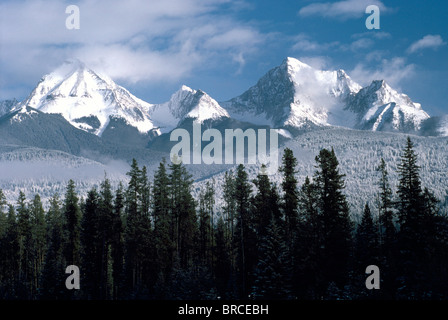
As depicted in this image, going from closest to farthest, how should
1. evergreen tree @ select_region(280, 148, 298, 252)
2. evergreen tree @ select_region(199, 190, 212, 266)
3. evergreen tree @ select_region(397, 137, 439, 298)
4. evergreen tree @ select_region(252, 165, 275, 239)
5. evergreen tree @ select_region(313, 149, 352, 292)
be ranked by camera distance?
evergreen tree @ select_region(397, 137, 439, 298)
evergreen tree @ select_region(313, 149, 352, 292)
evergreen tree @ select_region(252, 165, 275, 239)
evergreen tree @ select_region(280, 148, 298, 252)
evergreen tree @ select_region(199, 190, 212, 266)

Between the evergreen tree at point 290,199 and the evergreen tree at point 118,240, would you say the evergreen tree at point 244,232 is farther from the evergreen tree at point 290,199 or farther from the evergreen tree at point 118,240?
the evergreen tree at point 118,240

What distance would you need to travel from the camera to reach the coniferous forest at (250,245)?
45062mm

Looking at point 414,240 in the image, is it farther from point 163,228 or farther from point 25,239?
point 25,239

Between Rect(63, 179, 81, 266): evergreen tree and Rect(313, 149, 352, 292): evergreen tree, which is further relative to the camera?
Rect(63, 179, 81, 266): evergreen tree

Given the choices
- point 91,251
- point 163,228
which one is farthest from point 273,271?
point 91,251

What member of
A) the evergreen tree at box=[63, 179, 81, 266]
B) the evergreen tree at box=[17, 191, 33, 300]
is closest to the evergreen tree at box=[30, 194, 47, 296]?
the evergreen tree at box=[17, 191, 33, 300]

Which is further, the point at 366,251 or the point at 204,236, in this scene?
the point at 204,236

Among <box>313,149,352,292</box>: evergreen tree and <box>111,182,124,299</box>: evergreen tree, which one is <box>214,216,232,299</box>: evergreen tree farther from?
<box>313,149,352,292</box>: evergreen tree

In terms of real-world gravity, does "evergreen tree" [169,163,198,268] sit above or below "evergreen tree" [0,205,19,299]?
above

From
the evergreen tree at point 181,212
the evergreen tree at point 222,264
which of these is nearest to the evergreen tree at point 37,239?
the evergreen tree at point 181,212

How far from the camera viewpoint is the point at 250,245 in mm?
56156

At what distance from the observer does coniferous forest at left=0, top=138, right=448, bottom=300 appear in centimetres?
4506
